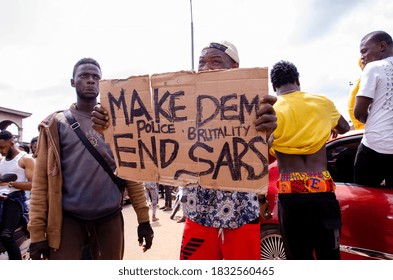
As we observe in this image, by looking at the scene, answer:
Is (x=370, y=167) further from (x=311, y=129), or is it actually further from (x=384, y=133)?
(x=311, y=129)

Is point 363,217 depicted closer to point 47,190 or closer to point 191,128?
point 191,128

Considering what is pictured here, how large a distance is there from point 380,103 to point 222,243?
5.35 feet

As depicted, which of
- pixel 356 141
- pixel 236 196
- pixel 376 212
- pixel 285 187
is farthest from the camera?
pixel 356 141

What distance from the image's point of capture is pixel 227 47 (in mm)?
1735

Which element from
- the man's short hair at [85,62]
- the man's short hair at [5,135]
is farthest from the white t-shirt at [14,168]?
the man's short hair at [85,62]

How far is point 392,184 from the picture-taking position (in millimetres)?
2443

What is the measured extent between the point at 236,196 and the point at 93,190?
97 centimetres

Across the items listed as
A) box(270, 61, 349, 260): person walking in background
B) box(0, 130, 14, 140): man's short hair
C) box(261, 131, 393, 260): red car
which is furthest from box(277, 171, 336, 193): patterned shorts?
box(0, 130, 14, 140): man's short hair

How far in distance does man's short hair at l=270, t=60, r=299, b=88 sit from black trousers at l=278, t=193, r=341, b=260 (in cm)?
88

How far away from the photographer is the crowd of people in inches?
67.5

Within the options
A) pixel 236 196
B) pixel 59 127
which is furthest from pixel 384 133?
pixel 59 127

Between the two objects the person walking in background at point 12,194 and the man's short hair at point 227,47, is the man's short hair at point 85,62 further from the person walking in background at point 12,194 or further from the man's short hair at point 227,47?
the person walking in background at point 12,194

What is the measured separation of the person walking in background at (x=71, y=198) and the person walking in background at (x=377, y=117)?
1927mm

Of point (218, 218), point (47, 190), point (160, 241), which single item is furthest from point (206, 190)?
point (160, 241)
